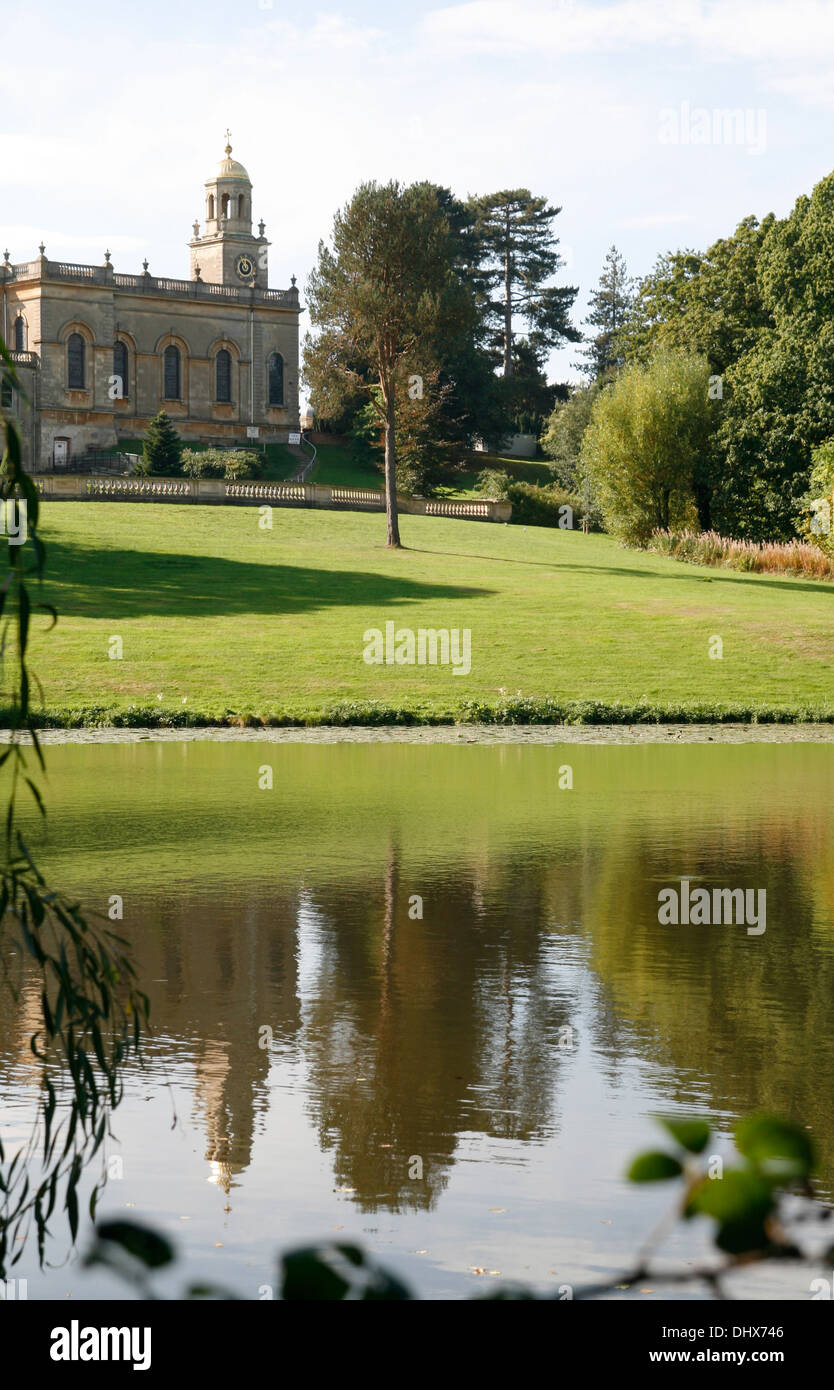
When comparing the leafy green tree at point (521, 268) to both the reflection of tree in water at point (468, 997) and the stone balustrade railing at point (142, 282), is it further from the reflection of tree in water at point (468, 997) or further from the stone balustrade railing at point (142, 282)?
the reflection of tree in water at point (468, 997)

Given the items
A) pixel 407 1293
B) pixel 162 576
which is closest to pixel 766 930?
pixel 407 1293

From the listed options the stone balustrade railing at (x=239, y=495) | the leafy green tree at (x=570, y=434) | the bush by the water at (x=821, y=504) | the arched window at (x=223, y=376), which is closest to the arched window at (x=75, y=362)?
the arched window at (x=223, y=376)

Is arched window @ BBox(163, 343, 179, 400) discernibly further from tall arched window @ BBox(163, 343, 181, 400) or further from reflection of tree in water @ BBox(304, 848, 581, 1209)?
reflection of tree in water @ BBox(304, 848, 581, 1209)

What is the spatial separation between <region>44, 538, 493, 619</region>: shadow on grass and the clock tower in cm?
4776

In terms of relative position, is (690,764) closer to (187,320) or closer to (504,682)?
(504,682)

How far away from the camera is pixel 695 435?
57.2 metres


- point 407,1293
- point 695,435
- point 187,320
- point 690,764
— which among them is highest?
point 187,320

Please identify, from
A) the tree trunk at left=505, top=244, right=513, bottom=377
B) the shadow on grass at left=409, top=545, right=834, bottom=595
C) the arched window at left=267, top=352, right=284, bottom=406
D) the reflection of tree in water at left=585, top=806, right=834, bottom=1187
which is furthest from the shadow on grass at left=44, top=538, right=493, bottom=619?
the tree trunk at left=505, top=244, right=513, bottom=377

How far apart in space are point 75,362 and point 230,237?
1545 cm

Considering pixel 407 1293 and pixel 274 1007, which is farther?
pixel 274 1007

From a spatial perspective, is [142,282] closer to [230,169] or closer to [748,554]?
[230,169]

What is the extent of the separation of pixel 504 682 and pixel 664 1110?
24.0 metres

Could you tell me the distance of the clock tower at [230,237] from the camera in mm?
87938

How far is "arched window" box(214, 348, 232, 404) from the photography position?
85250mm
